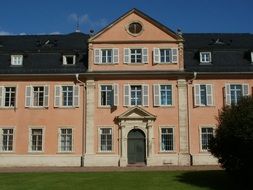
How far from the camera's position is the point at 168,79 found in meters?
31.0

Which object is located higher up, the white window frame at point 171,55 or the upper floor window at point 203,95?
the white window frame at point 171,55

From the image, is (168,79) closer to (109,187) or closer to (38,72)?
(38,72)

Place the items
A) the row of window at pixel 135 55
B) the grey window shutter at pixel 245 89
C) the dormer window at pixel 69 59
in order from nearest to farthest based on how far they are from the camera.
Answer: the grey window shutter at pixel 245 89 < the row of window at pixel 135 55 < the dormer window at pixel 69 59

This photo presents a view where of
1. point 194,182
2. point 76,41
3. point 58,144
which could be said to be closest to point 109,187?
point 194,182

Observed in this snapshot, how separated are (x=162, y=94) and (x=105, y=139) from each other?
5153 millimetres

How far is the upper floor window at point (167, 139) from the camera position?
30.4 meters

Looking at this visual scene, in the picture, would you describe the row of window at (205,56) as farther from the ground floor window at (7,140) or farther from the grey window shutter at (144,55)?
the ground floor window at (7,140)

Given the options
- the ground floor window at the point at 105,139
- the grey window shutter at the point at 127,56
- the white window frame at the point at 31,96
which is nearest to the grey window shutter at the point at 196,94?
the grey window shutter at the point at 127,56

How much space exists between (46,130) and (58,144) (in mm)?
1331

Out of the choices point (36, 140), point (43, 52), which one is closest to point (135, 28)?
point (43, 52)

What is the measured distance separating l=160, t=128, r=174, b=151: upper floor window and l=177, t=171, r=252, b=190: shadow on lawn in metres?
8.06

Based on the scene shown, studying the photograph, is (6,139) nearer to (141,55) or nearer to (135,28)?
(141,55)

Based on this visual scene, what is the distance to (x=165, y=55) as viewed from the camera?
103 ft

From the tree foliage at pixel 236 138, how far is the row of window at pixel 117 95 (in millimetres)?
11623
